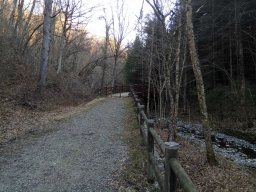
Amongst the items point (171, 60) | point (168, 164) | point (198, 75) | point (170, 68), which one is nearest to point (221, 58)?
point (171, 60)

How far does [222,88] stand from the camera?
27.2m

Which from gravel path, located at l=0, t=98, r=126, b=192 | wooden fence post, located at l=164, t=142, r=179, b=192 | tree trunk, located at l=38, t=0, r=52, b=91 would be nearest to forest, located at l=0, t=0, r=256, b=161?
tree trunk, located at l=38, t=0, r=52, b=91

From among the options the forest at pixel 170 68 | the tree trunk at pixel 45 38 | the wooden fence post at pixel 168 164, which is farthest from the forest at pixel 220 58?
the wooden fence post at pixel 168 164

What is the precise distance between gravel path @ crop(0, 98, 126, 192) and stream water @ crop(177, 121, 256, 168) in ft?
19.2

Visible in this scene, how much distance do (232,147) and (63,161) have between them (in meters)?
11.1

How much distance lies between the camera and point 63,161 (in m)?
6.94

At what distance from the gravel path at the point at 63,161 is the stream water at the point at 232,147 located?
586 cm

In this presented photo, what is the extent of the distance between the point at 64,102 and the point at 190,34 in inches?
527

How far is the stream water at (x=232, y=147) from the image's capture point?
42.0ft

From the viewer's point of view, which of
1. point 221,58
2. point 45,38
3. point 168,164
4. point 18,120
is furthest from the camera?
point 221,58

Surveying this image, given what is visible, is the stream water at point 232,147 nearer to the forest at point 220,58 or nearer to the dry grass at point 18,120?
the forest at point 220,58

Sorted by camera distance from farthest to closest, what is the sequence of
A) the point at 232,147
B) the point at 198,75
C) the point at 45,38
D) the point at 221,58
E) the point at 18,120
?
the point at 221,58 → the point at 45,38 → the point at 232,147 → the point at 18,120 → the point at 198,75

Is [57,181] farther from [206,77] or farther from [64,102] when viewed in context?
[206,77]

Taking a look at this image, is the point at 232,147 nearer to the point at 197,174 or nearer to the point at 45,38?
the point at 197,174
